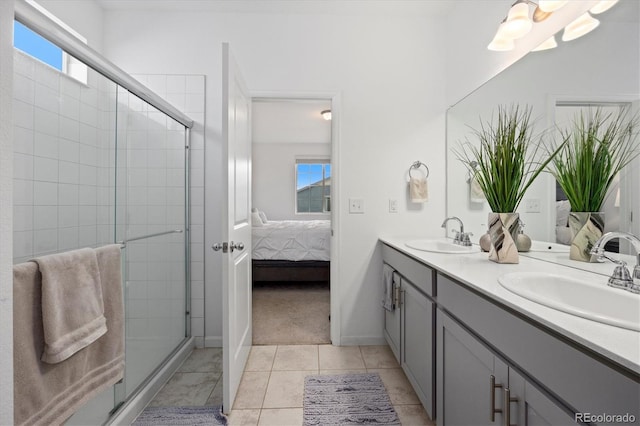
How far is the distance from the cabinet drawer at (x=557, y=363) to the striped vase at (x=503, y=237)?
0.46 metres

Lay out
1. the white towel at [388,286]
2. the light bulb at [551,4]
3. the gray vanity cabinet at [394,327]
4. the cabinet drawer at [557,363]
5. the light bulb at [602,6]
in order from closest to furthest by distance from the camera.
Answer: the cabinet drawer at [557,363], the light bulb at [602,6], the light bulb at [551,4], the gray vanity cabinet at [394,327], the white towel at [388,286]

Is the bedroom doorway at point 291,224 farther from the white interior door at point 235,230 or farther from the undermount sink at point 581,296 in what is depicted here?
the undermount sink at point 581,296

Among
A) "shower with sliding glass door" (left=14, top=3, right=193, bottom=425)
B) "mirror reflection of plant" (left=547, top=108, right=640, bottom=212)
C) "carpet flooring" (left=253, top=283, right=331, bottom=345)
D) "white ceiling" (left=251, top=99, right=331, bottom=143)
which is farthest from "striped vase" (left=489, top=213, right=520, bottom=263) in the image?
"white ceiling" (left=251, top=99, right=331, bottom=143)

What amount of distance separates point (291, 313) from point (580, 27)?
2.90 metres

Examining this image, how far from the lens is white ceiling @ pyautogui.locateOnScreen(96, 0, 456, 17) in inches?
84.7

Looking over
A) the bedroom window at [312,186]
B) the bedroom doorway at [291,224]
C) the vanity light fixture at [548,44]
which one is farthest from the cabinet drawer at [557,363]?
the bedroom window at [312,186]

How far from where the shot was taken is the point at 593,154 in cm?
115

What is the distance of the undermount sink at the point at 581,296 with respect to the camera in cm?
73

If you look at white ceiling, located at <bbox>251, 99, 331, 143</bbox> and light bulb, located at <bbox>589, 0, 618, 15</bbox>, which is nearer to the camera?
light bulb, located at <bbox>589, 0, 618, 15</bbox>

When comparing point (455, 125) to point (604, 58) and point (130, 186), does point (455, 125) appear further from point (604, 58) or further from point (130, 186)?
point (130, 186)

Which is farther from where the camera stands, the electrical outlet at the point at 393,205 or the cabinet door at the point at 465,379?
the electrical outlet at the point at 393,205

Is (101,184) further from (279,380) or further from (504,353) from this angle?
(504,353)

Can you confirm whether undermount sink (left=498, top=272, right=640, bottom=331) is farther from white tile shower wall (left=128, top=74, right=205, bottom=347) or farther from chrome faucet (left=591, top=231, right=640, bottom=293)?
white tile shower wall (left=128, top=74, right=205, bottom=347)

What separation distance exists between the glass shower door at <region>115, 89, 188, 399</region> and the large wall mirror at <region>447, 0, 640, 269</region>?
2204 millimetres
